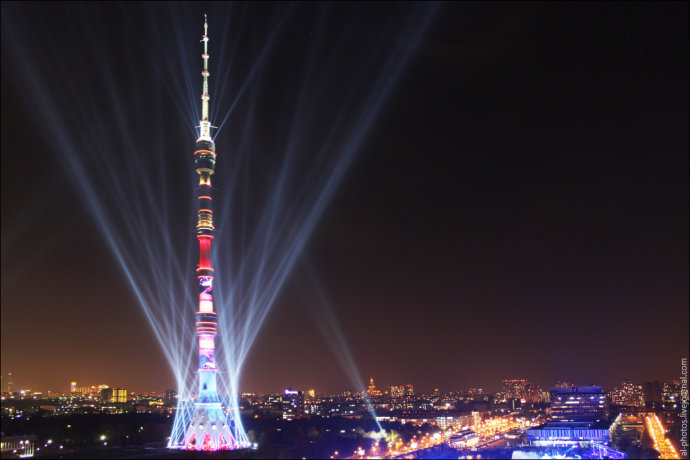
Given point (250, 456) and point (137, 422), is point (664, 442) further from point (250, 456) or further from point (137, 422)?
point (137, 422)

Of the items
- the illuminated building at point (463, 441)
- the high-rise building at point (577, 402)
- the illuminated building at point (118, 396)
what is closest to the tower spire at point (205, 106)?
the illuminated building at point (463, 441)

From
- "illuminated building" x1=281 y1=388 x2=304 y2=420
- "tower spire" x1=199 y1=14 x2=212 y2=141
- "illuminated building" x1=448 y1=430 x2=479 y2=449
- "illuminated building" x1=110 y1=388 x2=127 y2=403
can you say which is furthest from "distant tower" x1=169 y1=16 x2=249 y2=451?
"illuminated building" x1=110 y1=388 x2=127 y2=403

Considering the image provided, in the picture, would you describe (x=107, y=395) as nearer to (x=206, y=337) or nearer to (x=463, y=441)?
(x=206, y=337)

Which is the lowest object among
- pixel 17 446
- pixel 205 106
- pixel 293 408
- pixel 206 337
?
pixel 293 408

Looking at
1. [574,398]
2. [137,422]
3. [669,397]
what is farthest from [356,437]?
[669,397]

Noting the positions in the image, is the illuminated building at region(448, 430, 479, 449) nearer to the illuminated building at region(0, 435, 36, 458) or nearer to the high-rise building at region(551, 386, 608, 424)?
the high-rise building at region(551, 386, 608, 424)

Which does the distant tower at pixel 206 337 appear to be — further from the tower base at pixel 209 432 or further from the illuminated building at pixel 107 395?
the illuminated building at pixel 107 395

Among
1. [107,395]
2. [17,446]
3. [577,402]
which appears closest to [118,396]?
[107,395]

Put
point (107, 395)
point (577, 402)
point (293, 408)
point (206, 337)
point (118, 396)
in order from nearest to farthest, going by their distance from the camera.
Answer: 1. point (206, 337)
2. point (577, 402)
3. point (293, 408)
4. point (118, 396)
5. point (107, 395)
